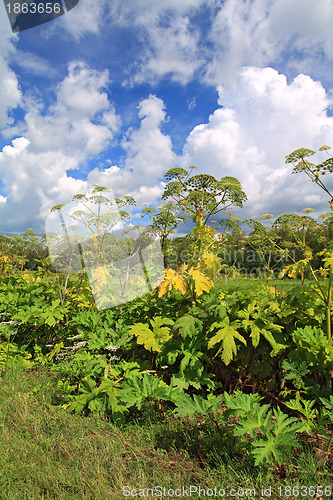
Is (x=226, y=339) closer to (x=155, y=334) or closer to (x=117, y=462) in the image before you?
(x=155, y=334)

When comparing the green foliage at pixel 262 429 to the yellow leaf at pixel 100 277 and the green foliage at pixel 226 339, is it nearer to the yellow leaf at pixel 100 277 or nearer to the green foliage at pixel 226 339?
the green foliage at pixel 226 339

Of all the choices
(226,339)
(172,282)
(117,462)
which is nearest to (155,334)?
(172,282)

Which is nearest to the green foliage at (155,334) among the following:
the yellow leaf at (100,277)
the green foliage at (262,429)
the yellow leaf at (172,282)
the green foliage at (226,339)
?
the yellow leaf at (172,282)

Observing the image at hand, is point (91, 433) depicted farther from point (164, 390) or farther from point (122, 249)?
point (122, 249)

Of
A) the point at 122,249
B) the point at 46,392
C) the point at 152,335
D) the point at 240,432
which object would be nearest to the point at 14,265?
the point at 122,249

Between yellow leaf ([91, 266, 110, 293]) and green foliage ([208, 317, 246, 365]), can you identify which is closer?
green foliage ([208, 317, 246, 365])

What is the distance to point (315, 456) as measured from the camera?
82.0 inches

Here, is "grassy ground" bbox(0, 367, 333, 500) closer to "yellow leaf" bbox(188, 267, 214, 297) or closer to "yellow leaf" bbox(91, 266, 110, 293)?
"yellow leaf" bbox(188, 267, 214, 297)

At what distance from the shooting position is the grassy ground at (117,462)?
Result: 188 centimetres

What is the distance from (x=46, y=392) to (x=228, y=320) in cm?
217

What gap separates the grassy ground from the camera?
188 cm

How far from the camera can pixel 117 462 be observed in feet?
6.90

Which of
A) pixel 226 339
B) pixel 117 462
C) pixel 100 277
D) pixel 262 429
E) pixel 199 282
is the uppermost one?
pixel 100 277

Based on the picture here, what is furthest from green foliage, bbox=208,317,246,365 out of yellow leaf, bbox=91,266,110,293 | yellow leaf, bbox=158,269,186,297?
yellow leaf, bbox=91,266,110,293
